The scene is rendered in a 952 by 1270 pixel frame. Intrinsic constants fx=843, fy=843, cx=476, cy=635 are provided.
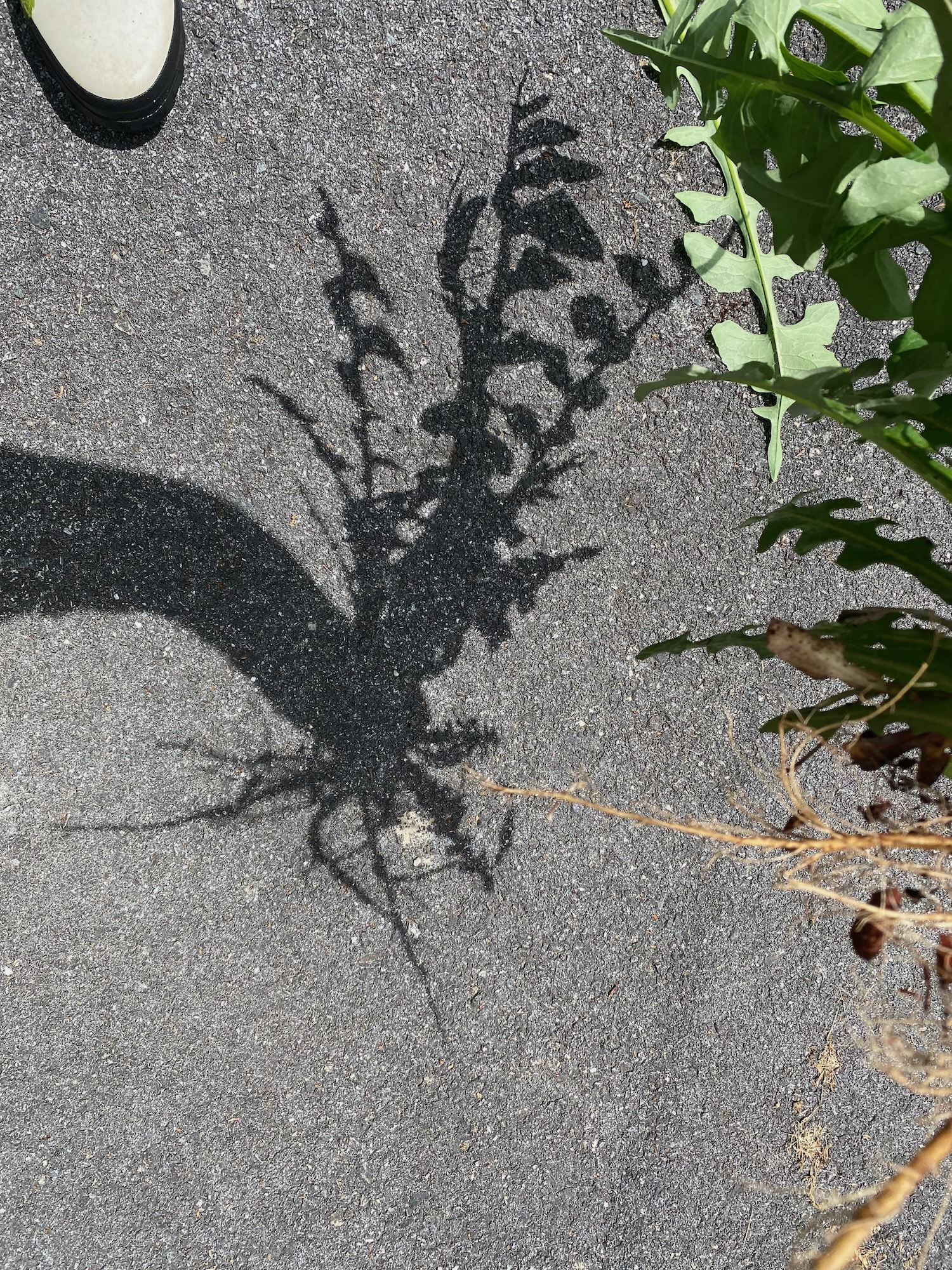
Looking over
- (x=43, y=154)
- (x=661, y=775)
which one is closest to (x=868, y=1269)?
(x=661, y=775)

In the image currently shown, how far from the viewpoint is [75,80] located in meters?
1.34

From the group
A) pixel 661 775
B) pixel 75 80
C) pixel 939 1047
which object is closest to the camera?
pixel 939 1047

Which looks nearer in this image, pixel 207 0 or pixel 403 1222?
pixel 207 0

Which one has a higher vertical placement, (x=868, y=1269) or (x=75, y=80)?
(x=75, y=80)

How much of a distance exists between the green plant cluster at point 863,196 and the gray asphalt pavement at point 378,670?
73 centimetres

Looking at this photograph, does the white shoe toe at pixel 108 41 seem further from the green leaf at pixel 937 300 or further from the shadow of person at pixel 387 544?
the green leaf at pixel 937 300

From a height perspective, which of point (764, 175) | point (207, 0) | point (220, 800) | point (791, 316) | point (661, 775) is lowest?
point (661, 775)

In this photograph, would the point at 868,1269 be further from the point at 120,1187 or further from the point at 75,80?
the point at 75,80

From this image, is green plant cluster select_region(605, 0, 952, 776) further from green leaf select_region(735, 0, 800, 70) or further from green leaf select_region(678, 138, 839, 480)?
green leaf select_region(678, 138, 839, 480)

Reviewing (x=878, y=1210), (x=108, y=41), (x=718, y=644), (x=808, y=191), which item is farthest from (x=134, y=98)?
(x=878, y=1210)

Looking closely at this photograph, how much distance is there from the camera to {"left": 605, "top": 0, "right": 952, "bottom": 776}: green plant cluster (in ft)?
2.12

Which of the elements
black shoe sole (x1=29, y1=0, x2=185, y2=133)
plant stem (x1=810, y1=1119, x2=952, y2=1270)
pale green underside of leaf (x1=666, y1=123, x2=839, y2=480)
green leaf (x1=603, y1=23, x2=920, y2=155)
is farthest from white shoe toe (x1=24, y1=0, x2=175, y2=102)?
plant stem (x1=810, y1=1119, x2=952, y2=1270)

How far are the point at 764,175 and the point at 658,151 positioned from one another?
0.93 metres

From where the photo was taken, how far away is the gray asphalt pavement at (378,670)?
1.43 meters
